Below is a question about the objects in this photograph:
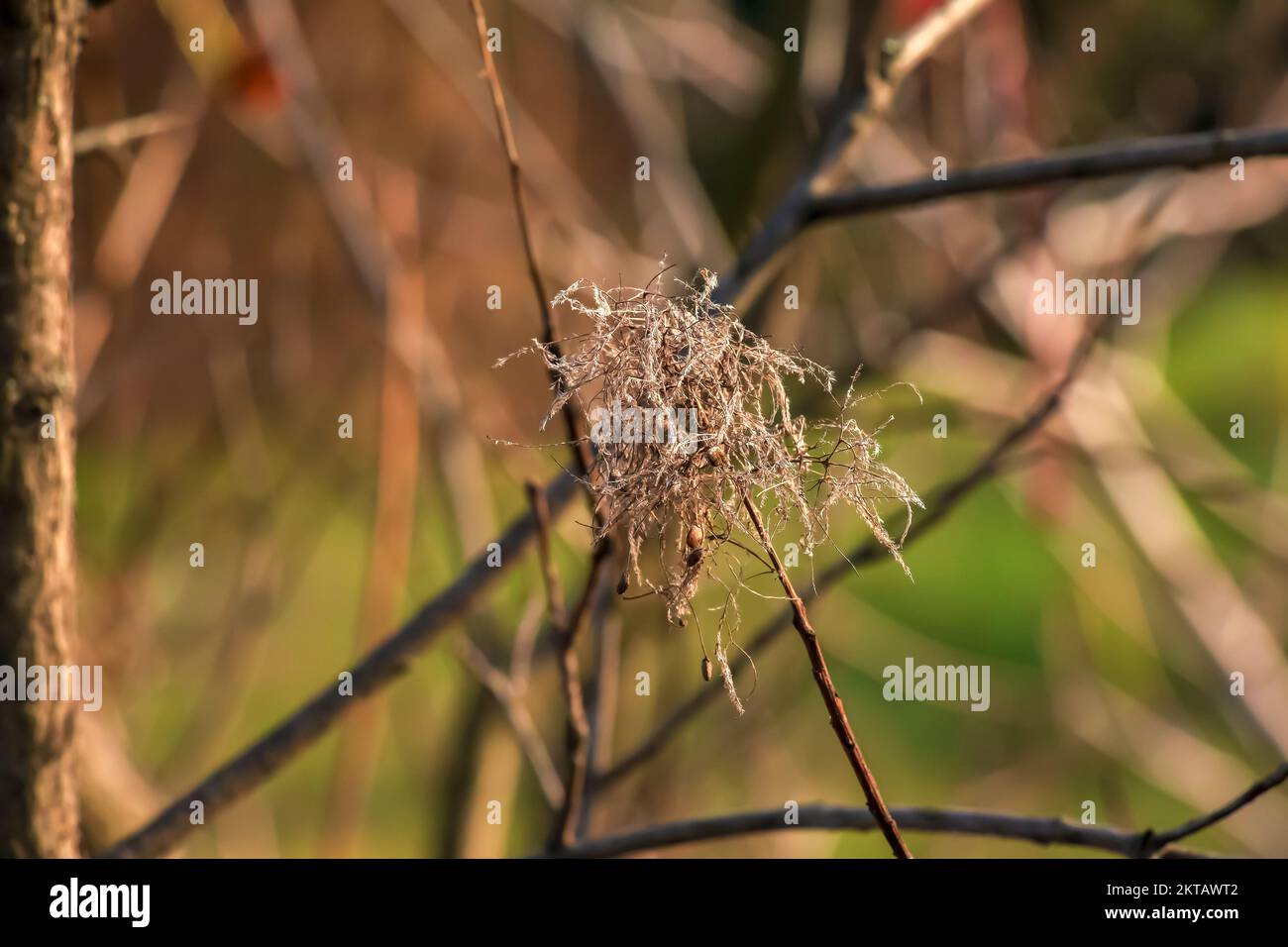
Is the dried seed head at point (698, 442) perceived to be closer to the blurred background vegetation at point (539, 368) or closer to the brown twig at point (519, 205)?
the brown twig at point (519, 205)

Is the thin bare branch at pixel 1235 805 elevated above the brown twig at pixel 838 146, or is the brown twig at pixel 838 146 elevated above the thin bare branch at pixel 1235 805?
the brown twig at pixel 838 146

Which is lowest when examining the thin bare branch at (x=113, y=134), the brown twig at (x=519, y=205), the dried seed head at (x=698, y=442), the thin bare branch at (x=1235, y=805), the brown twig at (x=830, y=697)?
the thin bare branch at (x=1235, y=805)

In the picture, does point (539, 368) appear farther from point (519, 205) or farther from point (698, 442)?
point (698, 442)

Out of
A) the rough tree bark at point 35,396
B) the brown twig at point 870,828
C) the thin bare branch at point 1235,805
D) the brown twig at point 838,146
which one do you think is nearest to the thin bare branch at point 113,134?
the rough tree bark at point 35,396

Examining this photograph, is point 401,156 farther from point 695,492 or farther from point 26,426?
point 695,492

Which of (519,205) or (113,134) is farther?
(113,134)

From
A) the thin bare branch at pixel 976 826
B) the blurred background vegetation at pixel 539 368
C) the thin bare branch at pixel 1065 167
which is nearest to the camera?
the thin bare branch at pixel 976 826

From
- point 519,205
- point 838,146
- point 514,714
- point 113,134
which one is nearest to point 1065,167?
point 838,146
